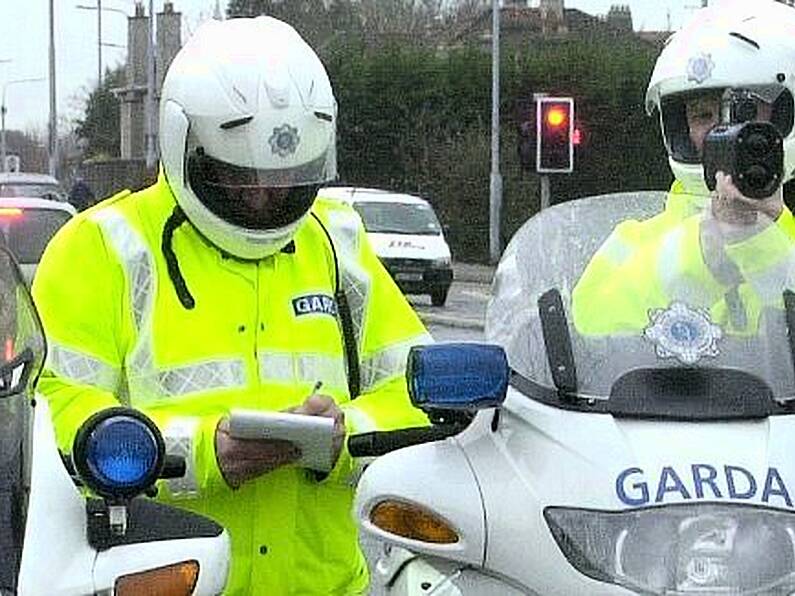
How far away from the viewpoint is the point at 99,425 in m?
2.84

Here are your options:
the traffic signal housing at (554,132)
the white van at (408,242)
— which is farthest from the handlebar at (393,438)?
the white van at (408,242)

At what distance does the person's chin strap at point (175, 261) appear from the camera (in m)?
3.79

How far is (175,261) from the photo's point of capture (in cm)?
383

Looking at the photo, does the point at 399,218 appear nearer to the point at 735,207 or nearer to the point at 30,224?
the point at 30,224

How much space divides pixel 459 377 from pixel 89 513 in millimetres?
627

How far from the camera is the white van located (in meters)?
28.6

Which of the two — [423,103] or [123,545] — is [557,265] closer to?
[123,545]

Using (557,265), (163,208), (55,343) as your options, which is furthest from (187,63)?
(557,265)

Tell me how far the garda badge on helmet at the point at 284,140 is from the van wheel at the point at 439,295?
2523cm

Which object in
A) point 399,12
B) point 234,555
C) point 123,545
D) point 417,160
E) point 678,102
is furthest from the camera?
point 399,12

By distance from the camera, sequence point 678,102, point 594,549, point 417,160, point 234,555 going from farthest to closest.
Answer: point 417,160 → point 678,102 → point 234,555 → point 594,549

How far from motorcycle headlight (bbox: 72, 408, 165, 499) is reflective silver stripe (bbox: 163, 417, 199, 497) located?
719 mm

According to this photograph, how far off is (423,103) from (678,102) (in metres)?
39.8

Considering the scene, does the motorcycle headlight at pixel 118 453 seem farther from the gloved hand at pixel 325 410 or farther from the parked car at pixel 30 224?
the parked car at pixel 30 224
